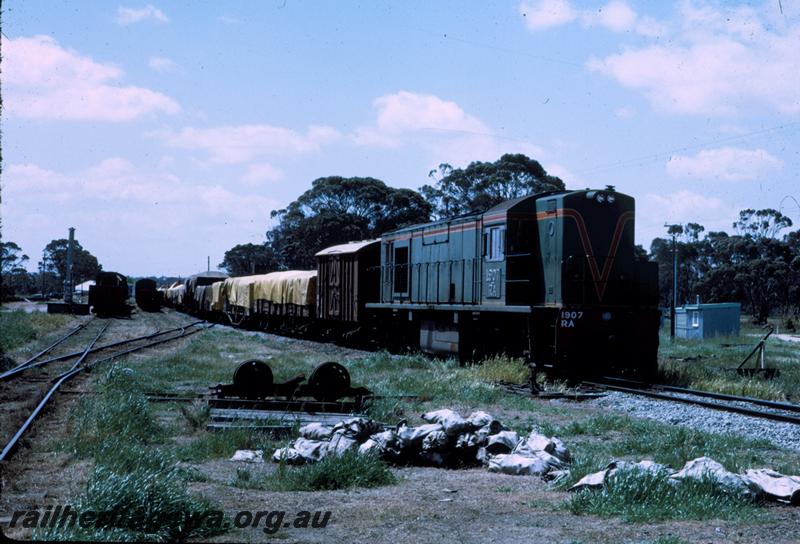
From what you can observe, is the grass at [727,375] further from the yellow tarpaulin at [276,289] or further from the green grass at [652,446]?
the yellow tarpaulin at [276,289]

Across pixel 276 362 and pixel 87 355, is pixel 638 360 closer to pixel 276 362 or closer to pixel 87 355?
pixel 276 362

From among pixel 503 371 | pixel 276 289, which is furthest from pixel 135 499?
pixel 276 289

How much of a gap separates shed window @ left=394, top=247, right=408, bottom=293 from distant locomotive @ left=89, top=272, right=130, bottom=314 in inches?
1326

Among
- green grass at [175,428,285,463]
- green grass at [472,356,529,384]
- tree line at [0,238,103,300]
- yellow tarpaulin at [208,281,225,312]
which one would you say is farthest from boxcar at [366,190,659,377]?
tree line at [0,238,103,300]

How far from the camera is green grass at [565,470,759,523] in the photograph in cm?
535

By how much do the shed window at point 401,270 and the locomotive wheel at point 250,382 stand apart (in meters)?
10.2

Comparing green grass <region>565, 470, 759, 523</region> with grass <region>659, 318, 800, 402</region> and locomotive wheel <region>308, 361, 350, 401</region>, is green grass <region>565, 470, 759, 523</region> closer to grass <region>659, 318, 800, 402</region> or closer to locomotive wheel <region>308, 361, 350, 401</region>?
locomotive wheel <region>308, 361, 350, 401</region>

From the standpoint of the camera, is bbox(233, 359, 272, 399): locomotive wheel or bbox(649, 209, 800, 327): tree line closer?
bbox(233, 359, 272, 399): locomotive wheel

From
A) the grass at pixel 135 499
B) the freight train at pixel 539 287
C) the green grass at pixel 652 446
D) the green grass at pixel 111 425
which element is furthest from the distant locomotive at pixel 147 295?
the green grass at pixel 652 446

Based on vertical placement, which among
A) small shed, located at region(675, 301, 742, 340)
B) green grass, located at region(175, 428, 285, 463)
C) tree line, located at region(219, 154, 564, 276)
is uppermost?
tree line, located at region(219, 154, 564, 276)

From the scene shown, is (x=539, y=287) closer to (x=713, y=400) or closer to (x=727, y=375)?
A: (x=713, y=400)

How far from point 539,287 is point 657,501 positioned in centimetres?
986

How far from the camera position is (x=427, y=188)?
197ft

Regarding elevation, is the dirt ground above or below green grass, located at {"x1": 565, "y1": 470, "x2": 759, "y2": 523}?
below
